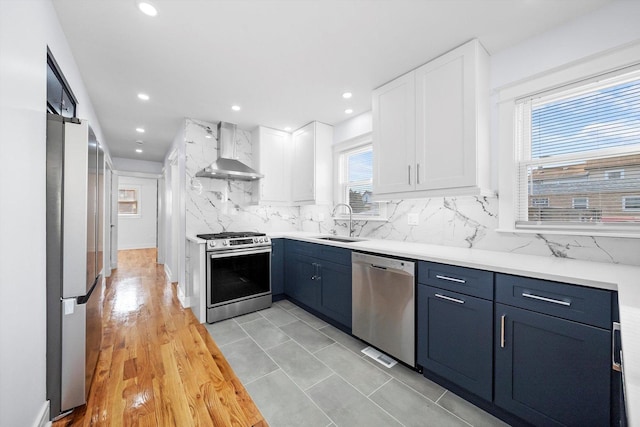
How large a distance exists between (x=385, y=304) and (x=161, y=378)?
1829mm

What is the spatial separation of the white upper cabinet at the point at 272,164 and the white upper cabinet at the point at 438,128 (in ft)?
5.99

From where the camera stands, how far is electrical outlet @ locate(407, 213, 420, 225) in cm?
268

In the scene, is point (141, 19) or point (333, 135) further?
point (333, 135)

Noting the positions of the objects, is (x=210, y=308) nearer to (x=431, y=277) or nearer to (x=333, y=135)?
(x=431, y=277)

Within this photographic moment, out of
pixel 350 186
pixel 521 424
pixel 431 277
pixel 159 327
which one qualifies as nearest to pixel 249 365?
pixel 159 327

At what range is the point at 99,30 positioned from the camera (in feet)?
6.08

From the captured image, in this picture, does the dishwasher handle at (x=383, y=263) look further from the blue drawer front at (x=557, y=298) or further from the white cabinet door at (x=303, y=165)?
the white cabinet door at (x=303, y=165)

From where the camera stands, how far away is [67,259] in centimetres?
154

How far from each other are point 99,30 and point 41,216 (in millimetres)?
1390

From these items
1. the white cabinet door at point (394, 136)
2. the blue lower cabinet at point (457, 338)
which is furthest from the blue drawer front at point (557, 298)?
the white cabinet door at point (394, 136)

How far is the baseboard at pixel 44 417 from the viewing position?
1402 mm

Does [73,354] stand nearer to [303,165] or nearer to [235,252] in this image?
[235,252]

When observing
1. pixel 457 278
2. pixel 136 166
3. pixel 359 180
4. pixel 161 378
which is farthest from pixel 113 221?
pixel 457 278

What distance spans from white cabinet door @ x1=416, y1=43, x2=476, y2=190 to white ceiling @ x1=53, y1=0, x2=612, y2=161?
137 millimetres
